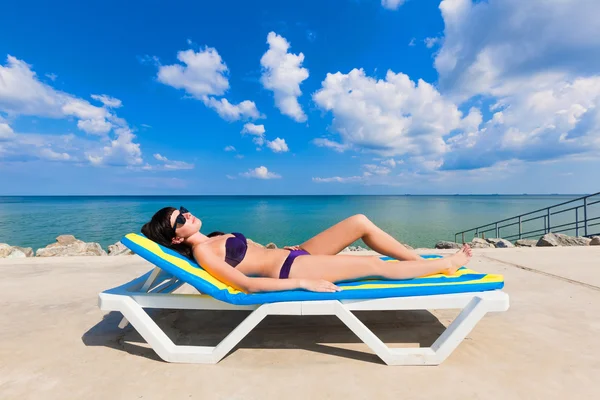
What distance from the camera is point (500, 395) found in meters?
Answer: 1.84

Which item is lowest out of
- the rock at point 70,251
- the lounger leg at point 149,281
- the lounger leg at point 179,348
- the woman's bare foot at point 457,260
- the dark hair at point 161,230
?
the rock at point 70,251

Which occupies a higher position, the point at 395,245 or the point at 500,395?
the point at 395,245

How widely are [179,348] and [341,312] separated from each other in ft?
3.87

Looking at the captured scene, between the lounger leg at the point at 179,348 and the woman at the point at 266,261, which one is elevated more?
the woman at the point at 266,261

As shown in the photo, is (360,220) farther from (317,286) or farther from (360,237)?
(317,286)

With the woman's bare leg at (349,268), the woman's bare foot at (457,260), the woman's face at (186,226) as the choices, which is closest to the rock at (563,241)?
the woman's bare foot at (457,260)

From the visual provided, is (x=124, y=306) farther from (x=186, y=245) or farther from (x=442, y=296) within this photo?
(x=442, y=296)

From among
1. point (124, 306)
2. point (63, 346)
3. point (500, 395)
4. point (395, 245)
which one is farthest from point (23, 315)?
point (500, 395)

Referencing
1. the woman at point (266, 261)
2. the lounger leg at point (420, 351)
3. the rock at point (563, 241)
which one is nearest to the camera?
the lounger leg at point (420, 351)

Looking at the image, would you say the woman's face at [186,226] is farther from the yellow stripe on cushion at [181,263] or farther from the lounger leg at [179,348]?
the lounger leg at [179,348]

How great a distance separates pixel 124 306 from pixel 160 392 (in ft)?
2.19

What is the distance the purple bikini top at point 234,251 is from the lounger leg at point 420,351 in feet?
3.01

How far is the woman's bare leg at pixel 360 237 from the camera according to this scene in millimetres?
2881

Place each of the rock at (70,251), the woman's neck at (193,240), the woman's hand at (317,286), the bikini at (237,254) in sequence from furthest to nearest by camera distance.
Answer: the rock at (70,251) → the woman's neck at (193,240) → the bikini at (237,254) → the woman's hand at (317,286)
